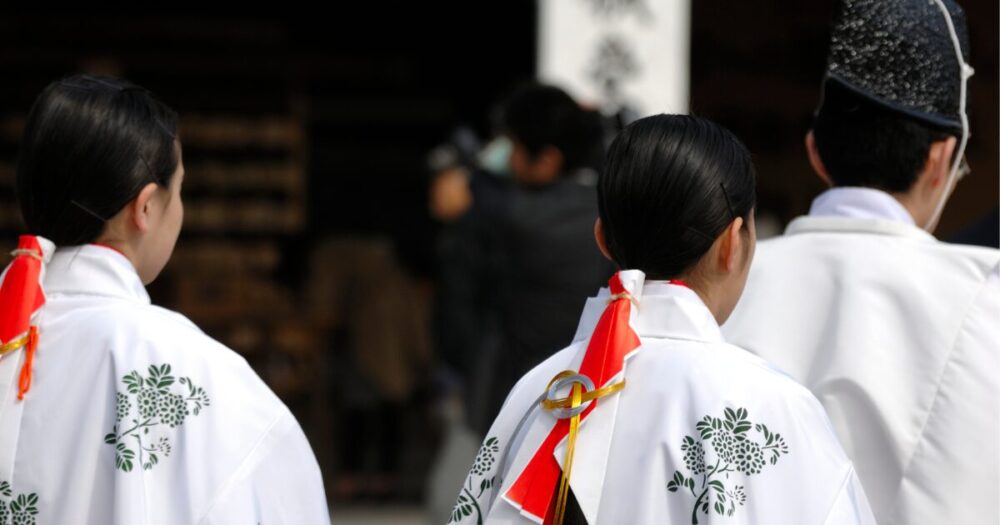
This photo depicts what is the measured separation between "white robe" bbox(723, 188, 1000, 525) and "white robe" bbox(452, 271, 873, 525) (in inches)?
15.1

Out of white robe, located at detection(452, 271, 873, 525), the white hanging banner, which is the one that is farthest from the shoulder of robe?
the white hanging banner

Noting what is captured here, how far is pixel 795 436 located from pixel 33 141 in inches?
60.7

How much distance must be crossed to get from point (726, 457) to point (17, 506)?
4.33 feet

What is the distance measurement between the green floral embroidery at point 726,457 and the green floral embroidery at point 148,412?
0.99 m

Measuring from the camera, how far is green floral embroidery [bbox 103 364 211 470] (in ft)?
8.41

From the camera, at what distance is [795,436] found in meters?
2.16

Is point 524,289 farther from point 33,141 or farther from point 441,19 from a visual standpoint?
point 441,19

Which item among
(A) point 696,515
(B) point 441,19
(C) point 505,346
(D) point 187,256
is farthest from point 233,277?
(A) point 696,515

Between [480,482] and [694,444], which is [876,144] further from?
[480,482]

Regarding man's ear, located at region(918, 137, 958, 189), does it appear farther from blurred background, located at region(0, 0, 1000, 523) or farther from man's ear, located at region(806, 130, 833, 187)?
blurred background, located at region(0, 0, 1000, 523)

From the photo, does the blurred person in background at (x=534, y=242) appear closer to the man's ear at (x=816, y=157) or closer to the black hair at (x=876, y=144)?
the man's ear at (x=816, y=157)

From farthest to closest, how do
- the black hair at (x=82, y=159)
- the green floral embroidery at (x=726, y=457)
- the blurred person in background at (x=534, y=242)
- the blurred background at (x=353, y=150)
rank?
1. the blurred background at (x=353, y=150)
2. the blurred person in background at (x=534, y=242)
3. the black hair at (x=82, y=159)
4. the green floral embroidery at (x=726, y=457)

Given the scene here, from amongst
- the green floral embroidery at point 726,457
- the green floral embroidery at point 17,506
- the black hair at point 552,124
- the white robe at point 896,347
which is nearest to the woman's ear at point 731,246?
the green floral embroidery at point 726,457

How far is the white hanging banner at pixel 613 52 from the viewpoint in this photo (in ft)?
21.7
